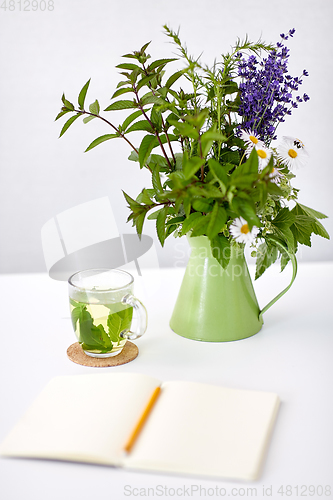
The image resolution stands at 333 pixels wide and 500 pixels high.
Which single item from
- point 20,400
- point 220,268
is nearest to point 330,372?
point 220,268

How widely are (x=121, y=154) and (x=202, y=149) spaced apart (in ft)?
6.95

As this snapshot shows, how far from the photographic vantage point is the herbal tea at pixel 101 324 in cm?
90

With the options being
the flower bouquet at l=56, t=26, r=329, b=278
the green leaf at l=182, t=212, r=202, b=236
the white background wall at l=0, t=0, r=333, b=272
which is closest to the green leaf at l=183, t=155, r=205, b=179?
the flower bouquet at l=56, t=26, r=329, b=278

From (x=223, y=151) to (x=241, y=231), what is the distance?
0.18 m

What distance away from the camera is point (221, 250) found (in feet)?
2.94

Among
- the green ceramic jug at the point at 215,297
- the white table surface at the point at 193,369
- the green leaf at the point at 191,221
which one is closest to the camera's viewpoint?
the white table surface at the point at 193,369

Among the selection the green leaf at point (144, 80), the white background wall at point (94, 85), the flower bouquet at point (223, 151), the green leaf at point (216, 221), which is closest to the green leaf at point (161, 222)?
the flower bouquet at point (223, 151)

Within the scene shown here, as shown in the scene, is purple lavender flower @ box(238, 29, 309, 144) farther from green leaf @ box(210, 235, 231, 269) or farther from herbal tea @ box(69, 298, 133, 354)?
herbal tea @ box(69, 298, 133, 354)

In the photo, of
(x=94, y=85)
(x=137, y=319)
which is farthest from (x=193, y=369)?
(x=94, y=85)

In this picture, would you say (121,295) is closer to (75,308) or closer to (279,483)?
(75,308)

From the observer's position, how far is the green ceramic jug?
99 centimetres

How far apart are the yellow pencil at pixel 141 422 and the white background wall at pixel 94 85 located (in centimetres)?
213

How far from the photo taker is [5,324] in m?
1.10

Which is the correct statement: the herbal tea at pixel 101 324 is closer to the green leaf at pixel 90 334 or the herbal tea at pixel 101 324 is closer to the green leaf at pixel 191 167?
the green leaf at pixel 90 334
